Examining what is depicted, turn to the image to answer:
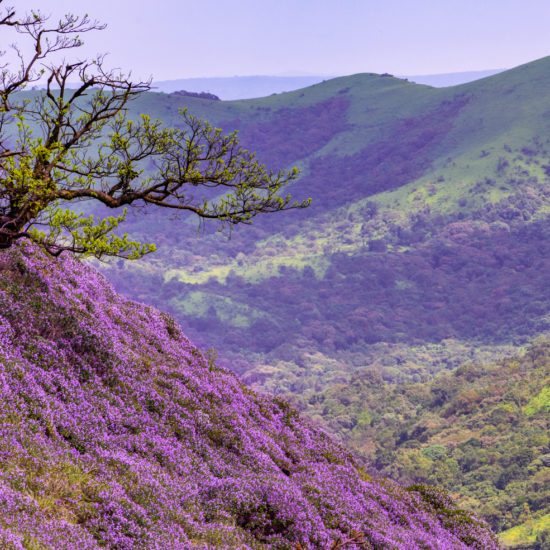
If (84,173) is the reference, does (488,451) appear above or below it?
below

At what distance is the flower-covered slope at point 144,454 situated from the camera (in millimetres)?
11438

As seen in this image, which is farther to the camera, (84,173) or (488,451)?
(488,451)

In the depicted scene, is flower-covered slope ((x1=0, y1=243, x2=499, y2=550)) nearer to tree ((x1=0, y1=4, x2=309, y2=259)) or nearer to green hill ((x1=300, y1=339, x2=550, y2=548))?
A: tree ((x1=0, y1=4, x2=309, y2=259))

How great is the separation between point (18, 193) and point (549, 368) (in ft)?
665

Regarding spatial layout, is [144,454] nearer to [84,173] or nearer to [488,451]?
[84,173]

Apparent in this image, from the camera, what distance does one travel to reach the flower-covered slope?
11.4m

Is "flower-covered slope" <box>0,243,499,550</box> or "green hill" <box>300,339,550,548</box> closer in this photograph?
"flower-covered slope" <box>0,243,499,550</box>

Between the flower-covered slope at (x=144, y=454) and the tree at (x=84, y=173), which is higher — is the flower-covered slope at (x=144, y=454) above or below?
below

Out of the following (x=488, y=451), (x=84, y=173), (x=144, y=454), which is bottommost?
(x=488, y=451)

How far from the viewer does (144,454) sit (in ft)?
50.5

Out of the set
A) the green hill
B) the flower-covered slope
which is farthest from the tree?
the green hill

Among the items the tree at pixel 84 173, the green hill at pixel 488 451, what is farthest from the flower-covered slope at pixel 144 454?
the green hill at pixel 488 451

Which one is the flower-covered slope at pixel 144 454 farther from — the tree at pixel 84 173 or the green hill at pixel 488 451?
the green hill at pixel 488 451

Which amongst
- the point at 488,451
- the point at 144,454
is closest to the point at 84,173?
the point at 144,454
